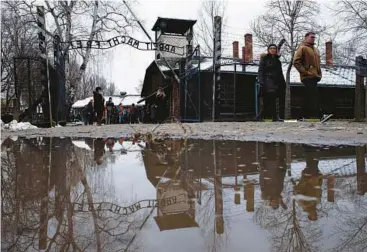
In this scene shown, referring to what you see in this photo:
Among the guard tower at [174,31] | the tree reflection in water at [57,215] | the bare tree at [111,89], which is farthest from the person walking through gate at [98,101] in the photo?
the bare tree at [111,89]

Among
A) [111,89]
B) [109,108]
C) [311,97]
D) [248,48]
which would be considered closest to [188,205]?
[311,97]

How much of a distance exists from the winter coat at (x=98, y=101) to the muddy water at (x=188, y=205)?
1014cm

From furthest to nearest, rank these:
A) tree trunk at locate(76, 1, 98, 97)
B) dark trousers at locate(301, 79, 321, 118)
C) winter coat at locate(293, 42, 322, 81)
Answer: tree trunk at locate(76, 1, 98, 97) → dark trousers at locate(301, 79, 321, 118) → winter coat at locate(293, 42, 322, 81)

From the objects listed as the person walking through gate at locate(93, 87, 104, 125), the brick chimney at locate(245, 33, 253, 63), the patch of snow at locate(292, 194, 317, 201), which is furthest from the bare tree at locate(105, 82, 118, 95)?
the patch of snow at locate(292, 194, 317, 201)

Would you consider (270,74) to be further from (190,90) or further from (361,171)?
(190,90)

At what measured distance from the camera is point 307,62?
25.9ft

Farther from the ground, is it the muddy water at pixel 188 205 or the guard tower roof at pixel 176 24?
the guard tower roof at pixel 176 24

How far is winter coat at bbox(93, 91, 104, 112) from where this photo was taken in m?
13.6

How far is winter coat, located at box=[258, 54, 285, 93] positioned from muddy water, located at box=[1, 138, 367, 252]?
5.46 m

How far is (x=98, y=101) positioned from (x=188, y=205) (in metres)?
12.3

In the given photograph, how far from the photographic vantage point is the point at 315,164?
Answer: 10.9ft

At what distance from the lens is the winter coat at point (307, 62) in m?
7.76

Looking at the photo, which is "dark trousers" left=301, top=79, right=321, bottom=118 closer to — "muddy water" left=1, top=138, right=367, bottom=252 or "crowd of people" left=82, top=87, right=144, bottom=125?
"muddy water" left=1, top=138, right=367, bottom=252

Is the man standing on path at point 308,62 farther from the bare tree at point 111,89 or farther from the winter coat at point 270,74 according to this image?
the bare tree at point 111,89
